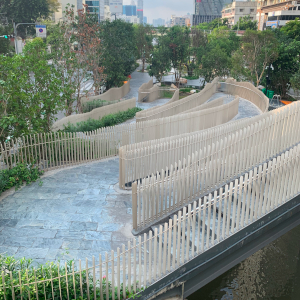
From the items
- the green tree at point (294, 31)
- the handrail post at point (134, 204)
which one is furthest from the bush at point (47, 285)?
the green tree at point (294, 31)

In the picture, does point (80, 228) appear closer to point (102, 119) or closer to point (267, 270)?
point (267, 270)

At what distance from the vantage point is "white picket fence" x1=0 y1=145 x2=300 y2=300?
544 cm

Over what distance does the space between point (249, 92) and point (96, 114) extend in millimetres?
13901

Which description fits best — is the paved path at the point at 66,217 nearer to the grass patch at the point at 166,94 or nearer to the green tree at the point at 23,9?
the grass patch at the point at 166,94

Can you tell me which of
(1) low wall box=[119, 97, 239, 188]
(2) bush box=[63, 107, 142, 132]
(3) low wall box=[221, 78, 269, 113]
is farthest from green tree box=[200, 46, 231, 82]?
(1) low wall box=[119, 97, 239, 188]

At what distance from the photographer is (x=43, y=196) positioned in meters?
9.74

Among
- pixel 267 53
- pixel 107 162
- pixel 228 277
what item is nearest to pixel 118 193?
pixel 107 162

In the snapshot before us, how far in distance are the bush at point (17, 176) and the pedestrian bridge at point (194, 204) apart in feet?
1.40

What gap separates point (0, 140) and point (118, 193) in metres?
4.77

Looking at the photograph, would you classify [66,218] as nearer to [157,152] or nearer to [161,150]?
[157,152]

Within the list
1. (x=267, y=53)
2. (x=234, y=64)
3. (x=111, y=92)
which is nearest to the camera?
(x=111, y=92)

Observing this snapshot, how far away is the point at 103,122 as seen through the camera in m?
19.8

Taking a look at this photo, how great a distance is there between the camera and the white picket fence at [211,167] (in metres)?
7.77

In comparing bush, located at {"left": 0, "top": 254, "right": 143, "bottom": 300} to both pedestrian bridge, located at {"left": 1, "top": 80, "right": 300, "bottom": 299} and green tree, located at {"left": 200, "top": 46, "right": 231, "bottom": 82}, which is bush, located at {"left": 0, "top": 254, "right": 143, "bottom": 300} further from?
green tree, located at {"left": 200, "top": 46, "right": 231, "bottom": 82}
